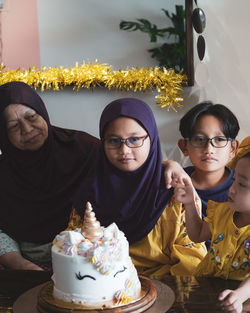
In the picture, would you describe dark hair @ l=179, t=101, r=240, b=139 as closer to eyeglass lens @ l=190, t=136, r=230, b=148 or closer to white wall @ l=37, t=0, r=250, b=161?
eyeglass lens @ l=190, t=136, r=230, b=148

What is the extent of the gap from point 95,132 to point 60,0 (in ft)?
2.72

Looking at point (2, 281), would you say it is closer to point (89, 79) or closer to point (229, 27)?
point (89, 79)

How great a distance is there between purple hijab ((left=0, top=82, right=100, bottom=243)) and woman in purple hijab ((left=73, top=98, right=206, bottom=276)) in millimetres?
418

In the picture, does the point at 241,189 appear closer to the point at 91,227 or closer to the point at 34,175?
the point at 91,227

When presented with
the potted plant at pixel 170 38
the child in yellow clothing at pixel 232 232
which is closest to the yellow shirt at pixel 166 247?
the child in yellow clothing at pixel 232 232

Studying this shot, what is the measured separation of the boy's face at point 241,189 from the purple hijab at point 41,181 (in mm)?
1004

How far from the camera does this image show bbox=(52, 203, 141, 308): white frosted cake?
45.4 inches

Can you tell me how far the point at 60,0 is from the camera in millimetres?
2756

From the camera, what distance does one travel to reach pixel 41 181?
218 cm

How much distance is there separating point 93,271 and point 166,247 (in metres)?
0.63

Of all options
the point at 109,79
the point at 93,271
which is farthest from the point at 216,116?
the point at 93,271

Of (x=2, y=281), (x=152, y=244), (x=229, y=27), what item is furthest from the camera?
(x=229, y=27)

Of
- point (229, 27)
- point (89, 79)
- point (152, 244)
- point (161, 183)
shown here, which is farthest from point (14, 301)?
point (229, 27)

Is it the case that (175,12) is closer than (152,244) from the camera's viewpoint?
No
